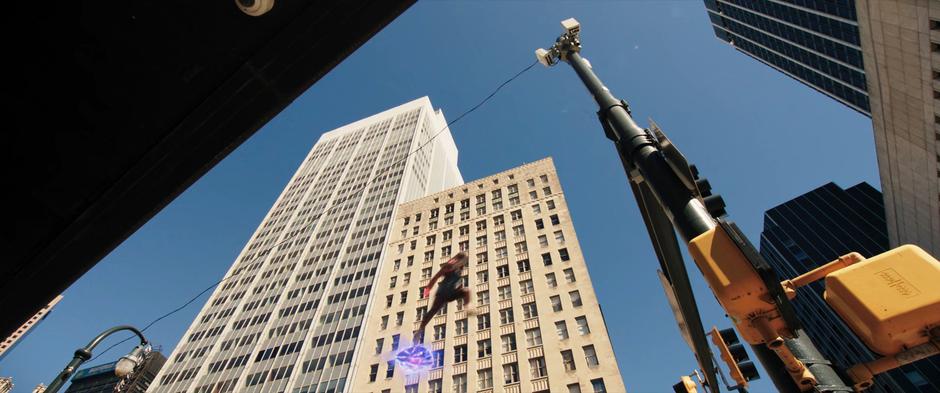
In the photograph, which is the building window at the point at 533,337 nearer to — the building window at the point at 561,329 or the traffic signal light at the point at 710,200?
the building window at the point at 561,329

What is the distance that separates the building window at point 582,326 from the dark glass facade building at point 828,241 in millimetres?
57843

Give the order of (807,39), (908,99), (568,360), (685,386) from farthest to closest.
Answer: (807,39) → (908,99) → (568,360) → (685,386)

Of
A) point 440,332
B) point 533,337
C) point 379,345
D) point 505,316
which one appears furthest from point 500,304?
point 379,345

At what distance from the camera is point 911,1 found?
31109mm

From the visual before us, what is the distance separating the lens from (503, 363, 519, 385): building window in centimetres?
3048

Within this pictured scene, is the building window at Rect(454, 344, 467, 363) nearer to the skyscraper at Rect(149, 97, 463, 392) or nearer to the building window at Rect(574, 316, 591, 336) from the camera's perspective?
the building window at Rect(574, 316, 591, 336)

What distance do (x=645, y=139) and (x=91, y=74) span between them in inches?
224

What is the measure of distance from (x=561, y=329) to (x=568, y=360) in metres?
3.06

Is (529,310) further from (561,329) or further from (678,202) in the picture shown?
(678,202)

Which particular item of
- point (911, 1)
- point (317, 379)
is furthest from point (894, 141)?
point (317, 379)

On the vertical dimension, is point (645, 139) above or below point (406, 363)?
below

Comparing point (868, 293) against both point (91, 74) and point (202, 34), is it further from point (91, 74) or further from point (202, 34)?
point (91, 74)

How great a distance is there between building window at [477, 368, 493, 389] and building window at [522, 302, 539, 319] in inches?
242

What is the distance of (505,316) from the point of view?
36156 mm
